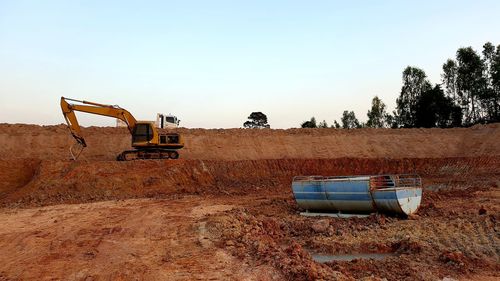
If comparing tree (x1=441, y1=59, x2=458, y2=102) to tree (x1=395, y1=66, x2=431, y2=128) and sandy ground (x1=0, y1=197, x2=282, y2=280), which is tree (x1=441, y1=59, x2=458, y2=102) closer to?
tree (x1=395, y1=66, x2=431, y2=128)

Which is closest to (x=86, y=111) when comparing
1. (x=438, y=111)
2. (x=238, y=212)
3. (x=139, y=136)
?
(x=139, y=136)

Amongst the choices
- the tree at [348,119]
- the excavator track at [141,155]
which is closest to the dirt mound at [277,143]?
the excavator track at [141,155]

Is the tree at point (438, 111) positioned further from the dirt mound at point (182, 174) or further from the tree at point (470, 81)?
the dirt mound at point (182, 174)

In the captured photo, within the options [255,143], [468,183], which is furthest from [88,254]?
[255,143]

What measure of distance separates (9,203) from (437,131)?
34.0m

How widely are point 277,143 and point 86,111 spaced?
15.5 m

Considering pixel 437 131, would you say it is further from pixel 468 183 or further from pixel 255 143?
pixel 255 143

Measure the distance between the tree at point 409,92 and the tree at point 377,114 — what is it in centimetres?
414

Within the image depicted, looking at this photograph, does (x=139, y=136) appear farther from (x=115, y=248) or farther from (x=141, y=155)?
(x=115, y=248)

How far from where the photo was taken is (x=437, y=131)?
38906 mm

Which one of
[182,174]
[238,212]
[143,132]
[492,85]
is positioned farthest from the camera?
[492,85]

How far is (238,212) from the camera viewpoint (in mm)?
15266

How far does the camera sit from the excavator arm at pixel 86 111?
82.2 feet

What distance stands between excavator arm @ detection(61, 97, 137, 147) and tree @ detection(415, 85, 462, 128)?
38384 mm
